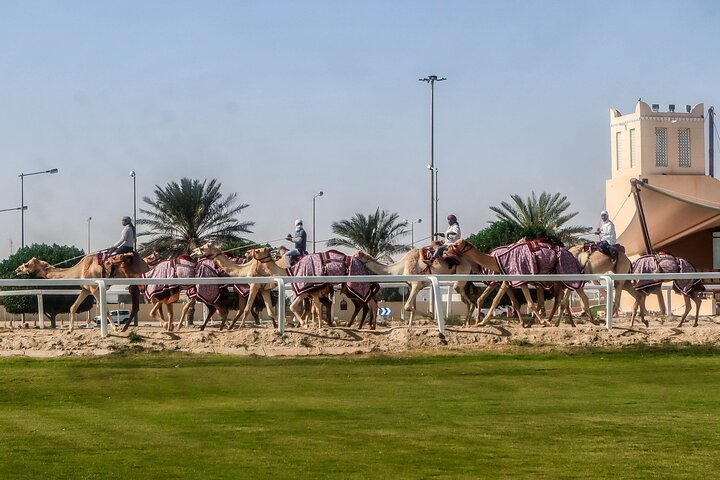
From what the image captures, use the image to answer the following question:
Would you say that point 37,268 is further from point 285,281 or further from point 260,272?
point 285,281

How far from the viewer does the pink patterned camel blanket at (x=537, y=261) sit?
24852 mm

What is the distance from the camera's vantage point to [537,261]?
24953 millimetres

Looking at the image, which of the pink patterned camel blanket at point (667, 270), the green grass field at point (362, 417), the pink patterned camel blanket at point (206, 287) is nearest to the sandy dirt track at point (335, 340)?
the green grass field at point (362, 417)

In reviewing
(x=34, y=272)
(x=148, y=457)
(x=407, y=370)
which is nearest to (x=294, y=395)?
(x=407, y=370)

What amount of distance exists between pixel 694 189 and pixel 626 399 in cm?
5460

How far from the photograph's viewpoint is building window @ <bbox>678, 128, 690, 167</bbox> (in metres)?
66.2

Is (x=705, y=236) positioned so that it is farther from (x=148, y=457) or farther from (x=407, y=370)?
(x=148, y=457)

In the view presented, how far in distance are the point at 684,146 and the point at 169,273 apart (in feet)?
151

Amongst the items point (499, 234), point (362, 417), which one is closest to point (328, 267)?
point (362, 417)

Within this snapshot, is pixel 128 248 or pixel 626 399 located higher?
pixel 128 248

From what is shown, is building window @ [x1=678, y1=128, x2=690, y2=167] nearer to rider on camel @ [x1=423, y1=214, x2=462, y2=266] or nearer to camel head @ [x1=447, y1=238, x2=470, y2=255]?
rider on camel @ [x1=423, y1=214, x2=462, y2=266]

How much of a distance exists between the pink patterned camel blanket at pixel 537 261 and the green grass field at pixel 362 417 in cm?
574

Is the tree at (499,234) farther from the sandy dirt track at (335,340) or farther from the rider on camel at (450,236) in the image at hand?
the sandy dirt track at (335,340)

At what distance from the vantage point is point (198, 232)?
55969 mm
